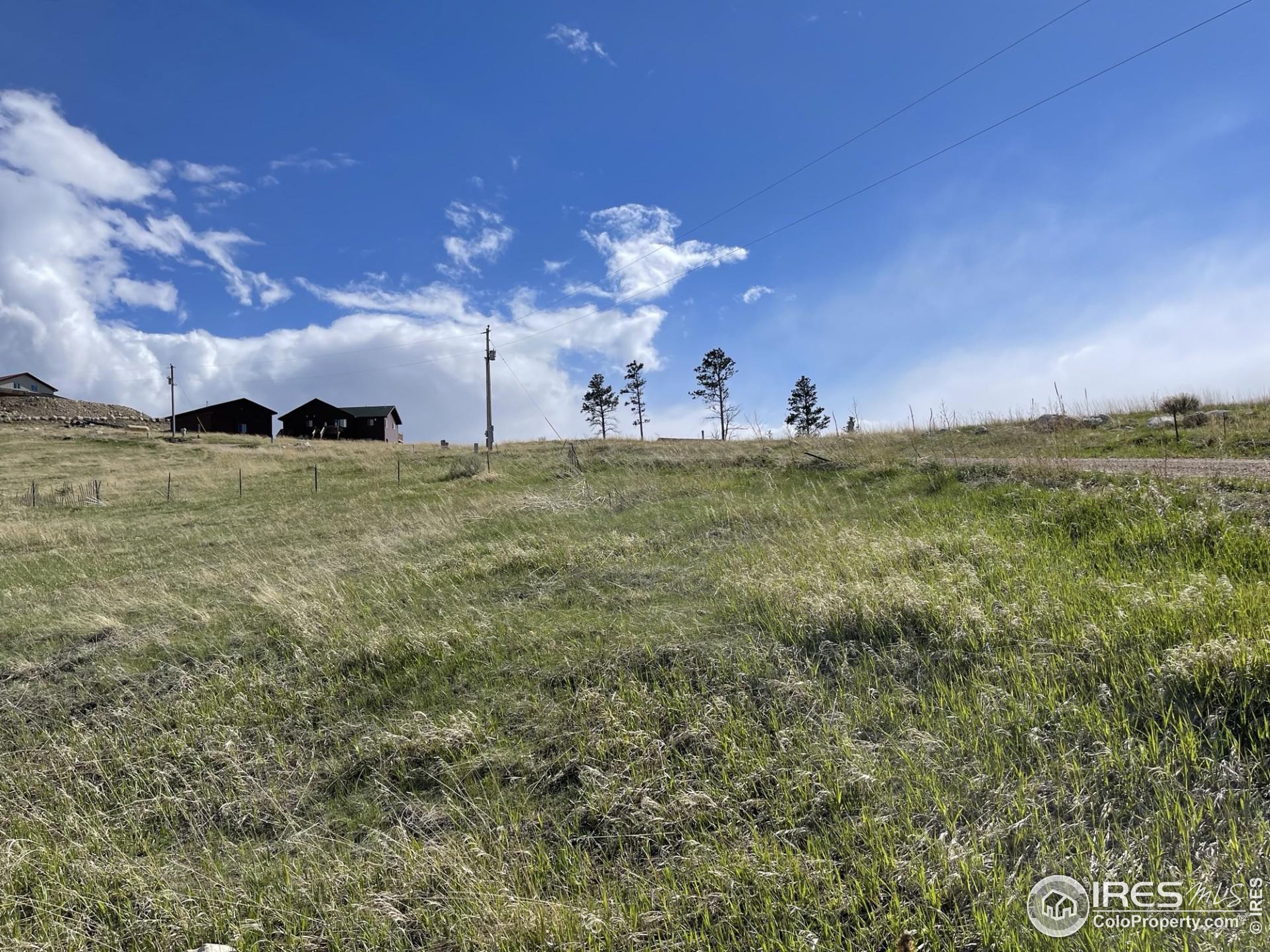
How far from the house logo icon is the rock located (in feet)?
63.8

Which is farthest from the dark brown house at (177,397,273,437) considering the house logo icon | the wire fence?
the house logo icon

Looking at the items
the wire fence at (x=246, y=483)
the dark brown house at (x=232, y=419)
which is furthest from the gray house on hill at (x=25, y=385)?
the wire fence at (x=246, y=483)

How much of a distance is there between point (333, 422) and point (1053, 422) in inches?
2890

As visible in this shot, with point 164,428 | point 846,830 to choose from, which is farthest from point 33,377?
point 846,830

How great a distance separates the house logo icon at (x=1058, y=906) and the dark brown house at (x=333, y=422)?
74.9 meters

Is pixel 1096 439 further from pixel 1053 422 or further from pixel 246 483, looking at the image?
pixel 246 483

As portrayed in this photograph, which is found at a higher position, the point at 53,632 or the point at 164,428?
the point at 164,428

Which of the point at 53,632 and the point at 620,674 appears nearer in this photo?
the point at 620,674

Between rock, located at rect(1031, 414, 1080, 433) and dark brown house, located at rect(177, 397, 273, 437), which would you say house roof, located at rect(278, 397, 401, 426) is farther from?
rock, located at rect(1031, 414, 1080, 433)

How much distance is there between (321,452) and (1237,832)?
48.4m

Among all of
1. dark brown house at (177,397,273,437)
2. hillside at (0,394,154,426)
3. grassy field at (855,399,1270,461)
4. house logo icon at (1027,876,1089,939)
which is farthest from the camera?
dark brown house at (177,397,273,437)

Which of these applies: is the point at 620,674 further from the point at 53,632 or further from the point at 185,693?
the point at 53,632

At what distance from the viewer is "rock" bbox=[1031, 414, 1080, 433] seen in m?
18.3

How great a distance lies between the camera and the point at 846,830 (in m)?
2.86
